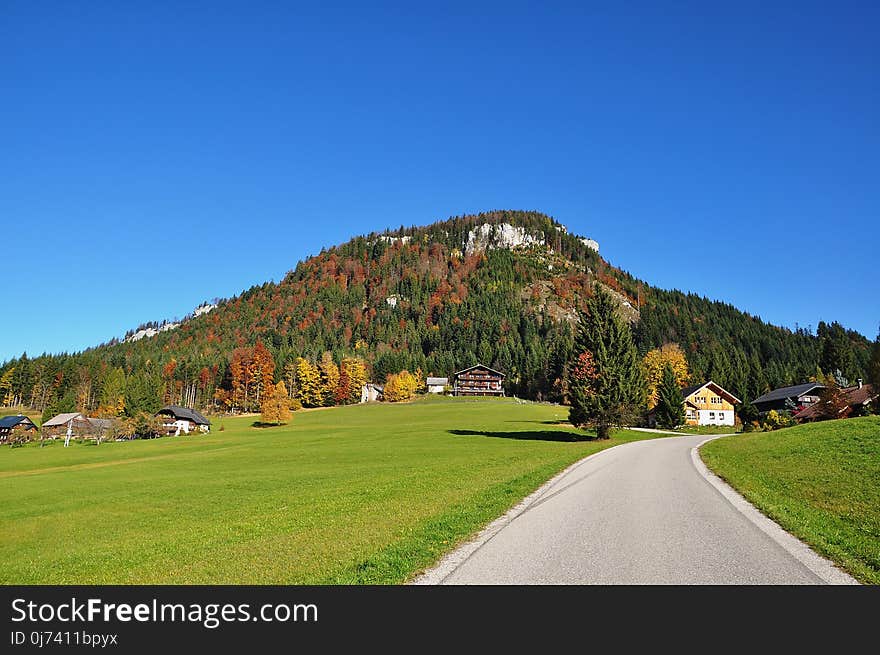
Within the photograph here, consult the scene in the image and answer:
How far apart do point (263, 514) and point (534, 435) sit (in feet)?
141

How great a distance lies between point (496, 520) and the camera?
1362 centimetres

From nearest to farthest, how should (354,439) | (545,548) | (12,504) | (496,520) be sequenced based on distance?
(545,548)
(496,520)
(12,504)
(354,439)

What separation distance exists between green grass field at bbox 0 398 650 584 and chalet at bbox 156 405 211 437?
2545 inches


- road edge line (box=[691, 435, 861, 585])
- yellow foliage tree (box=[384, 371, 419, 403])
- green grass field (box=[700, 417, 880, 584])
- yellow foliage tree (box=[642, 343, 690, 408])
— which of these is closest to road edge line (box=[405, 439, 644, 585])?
road edge line (box=[691, 435, 861, 585])

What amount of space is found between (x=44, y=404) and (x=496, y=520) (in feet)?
574

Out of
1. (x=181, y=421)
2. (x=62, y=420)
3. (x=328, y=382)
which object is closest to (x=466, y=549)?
(x=181, y=421)

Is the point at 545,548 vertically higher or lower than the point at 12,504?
higher

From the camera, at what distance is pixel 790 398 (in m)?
86.7
